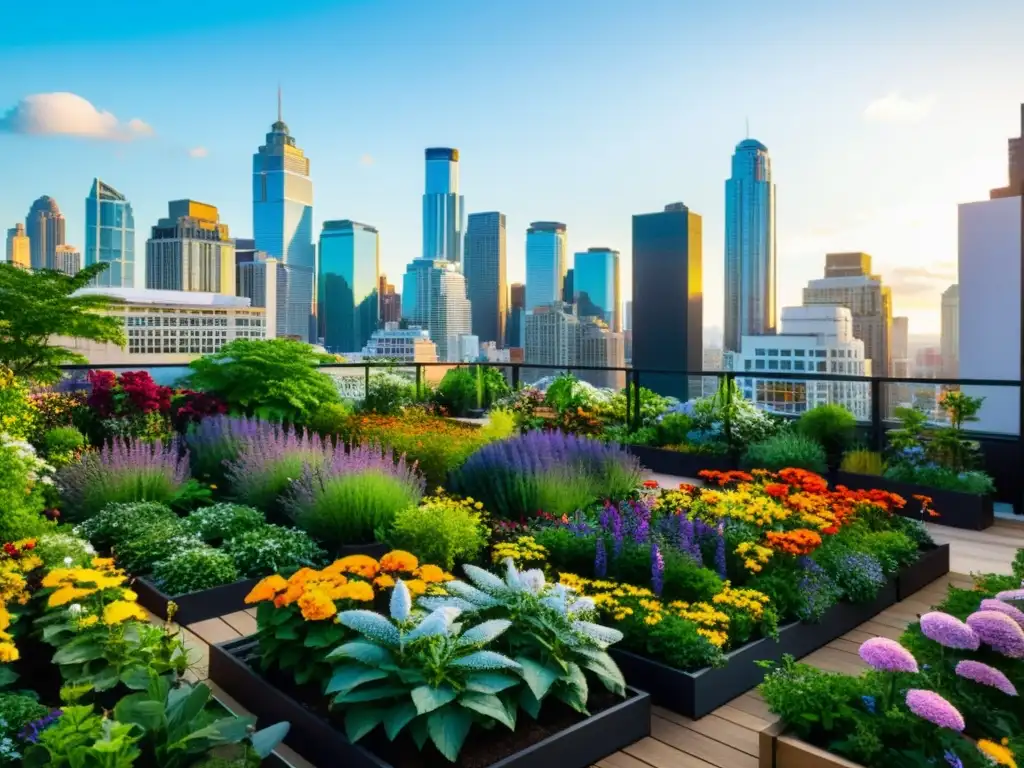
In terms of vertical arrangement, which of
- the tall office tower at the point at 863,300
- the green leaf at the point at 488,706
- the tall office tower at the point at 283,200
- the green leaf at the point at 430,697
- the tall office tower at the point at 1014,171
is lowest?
the green leaf at the point at 488,706

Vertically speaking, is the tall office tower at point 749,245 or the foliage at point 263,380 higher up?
the tall office tower at point 749,245

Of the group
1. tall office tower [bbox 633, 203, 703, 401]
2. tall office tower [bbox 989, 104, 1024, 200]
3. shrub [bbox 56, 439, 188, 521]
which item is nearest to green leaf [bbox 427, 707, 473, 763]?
shrub [bbox 56, 439, 188, 521]

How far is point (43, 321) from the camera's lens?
656 centimetres

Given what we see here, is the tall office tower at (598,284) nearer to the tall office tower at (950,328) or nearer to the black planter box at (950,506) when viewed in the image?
the tall office tower at (950,328)

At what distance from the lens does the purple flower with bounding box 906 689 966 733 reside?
1.68 metres

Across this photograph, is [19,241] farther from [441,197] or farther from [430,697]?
[430,697]

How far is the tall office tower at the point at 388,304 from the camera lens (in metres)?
56.7

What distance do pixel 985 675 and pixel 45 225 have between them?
63.4 meters

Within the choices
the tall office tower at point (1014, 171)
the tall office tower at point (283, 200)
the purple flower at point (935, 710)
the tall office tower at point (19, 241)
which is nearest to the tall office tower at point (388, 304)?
the tall office tower at point (283, 200)

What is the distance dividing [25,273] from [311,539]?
476 cm

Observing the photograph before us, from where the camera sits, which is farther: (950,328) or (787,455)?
(950,328)

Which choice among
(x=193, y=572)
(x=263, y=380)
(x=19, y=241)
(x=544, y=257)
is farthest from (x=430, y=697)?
(x=544, y=257)

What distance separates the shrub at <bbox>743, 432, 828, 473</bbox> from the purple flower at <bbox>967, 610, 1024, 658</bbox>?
434 centimetres

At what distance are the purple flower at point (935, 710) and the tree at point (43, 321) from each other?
6.86 m
